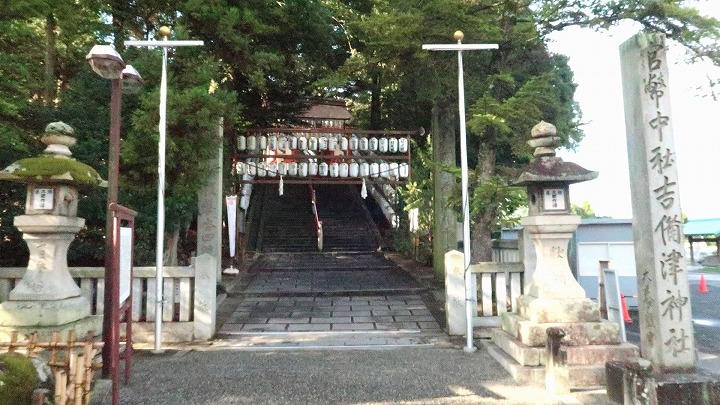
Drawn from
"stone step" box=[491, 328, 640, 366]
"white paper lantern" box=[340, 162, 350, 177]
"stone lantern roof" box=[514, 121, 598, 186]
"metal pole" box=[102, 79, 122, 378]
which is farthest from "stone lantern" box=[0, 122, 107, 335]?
"white paper lantern" box=[340, 162, 350, 177]

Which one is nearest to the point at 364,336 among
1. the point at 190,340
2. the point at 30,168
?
the point at 190,340

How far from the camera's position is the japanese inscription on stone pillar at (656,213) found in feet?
13.2

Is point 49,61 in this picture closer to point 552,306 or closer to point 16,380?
point 16,380

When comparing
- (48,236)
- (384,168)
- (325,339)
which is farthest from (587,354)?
(384,168)

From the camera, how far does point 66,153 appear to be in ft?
18.8

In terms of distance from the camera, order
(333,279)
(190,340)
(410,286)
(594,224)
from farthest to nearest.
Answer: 1. (333,279)
2. (410,286)
3. (594,224)
4. (190,340)

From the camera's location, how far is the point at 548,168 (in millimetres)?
5914

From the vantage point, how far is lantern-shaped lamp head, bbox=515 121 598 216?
5848 mm

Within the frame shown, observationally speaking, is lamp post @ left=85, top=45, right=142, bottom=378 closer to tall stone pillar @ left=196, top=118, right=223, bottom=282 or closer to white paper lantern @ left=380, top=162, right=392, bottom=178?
tall stone pillar @ left=196, top=118, right=223, bottom=282

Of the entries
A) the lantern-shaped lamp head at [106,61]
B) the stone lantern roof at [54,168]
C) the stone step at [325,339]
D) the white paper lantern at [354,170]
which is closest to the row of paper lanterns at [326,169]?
the white paper lantern at [354,170]

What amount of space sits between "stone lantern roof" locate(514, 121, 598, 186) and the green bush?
5728 mm

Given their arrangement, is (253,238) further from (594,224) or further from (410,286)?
(594,224)

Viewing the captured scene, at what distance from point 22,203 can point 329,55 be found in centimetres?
787

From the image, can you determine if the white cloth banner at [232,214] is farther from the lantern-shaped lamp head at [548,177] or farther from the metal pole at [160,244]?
the lantern-shaped lamp head at [548,177]
